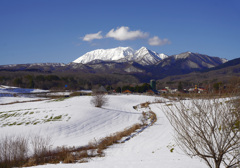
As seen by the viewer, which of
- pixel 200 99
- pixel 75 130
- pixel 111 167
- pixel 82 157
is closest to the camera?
pixel 200 99

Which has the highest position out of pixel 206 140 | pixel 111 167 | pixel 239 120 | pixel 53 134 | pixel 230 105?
pixel 230 105

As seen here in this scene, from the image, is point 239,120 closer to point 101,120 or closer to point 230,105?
point 230,105

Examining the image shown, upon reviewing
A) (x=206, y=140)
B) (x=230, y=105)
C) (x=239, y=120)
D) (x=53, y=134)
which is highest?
(x=230, y=105)

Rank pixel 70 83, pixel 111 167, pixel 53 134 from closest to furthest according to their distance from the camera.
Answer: pixel 111 167, pixel 53 134, pixel 70 83

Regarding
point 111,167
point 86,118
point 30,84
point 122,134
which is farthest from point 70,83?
point 111,167

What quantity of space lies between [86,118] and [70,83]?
4563 inches

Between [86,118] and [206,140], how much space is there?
29864mm

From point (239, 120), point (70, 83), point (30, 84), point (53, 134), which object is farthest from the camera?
point (70, 83)

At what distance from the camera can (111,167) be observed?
36.4ft

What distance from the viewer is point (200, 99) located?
775 cm

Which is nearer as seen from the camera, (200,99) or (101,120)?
(200,99)

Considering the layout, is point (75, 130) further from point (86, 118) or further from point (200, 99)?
point (200, 99)

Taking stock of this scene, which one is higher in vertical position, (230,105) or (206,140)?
(230,105)

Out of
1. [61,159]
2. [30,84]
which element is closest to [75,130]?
[61,159]
